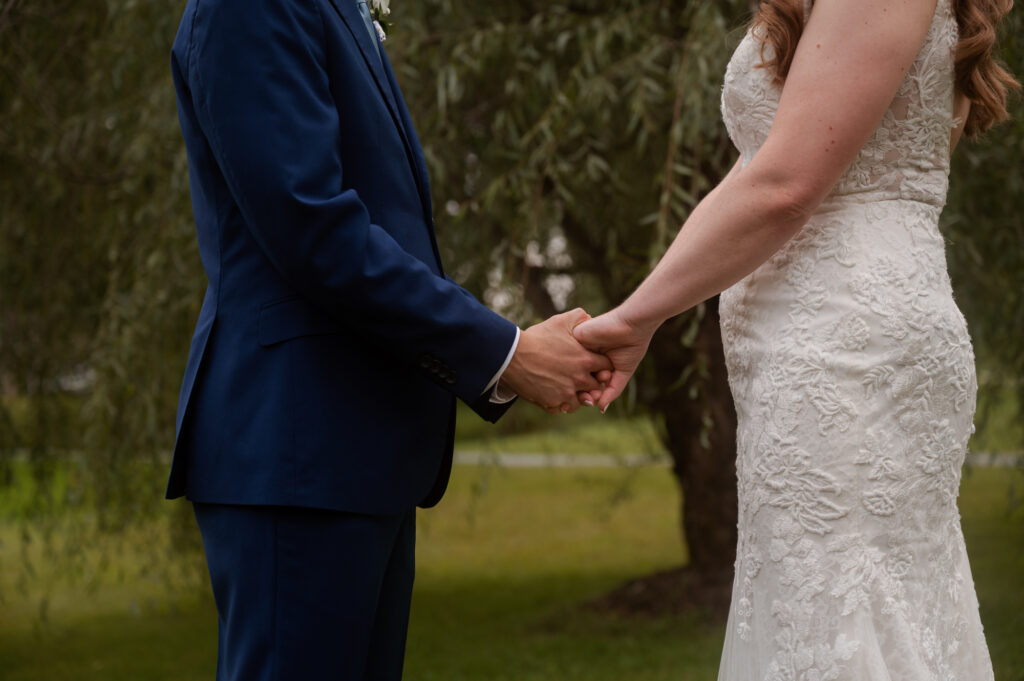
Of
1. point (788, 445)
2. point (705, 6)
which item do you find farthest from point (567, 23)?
point (788, 445)

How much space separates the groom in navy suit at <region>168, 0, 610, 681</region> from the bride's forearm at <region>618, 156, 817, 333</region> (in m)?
0.31

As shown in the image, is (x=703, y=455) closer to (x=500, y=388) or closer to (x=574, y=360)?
(x=574, y=360)

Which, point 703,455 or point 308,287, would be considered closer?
point 308,287

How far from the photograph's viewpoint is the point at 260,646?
5.12 feet

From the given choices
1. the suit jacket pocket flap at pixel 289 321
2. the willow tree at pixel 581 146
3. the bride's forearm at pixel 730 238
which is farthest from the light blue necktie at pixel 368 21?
the willow tree at pixel 581 146

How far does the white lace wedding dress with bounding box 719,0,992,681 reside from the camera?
68.3 inches

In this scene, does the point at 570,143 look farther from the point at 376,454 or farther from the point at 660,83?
the point at 376,454

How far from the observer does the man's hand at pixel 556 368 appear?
1.78 meters

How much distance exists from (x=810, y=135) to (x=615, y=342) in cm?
51

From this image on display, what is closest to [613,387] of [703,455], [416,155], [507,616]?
[416,155]

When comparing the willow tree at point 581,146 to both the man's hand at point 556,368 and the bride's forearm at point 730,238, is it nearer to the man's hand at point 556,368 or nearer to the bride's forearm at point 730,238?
the man's hand at point 556,368

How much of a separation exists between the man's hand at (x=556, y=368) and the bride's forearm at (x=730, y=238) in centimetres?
17

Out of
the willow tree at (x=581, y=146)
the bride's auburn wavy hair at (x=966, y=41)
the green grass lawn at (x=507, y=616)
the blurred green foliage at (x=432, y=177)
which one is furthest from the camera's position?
the green grass lawn at (x=507, y=616)

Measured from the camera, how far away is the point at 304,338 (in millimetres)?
1597
